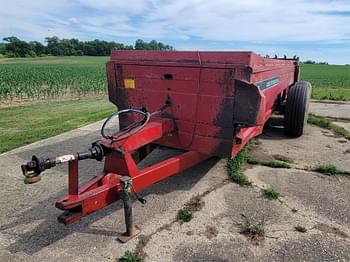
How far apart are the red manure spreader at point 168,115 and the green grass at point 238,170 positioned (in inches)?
22.1

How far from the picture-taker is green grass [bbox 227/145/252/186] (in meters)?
3.88

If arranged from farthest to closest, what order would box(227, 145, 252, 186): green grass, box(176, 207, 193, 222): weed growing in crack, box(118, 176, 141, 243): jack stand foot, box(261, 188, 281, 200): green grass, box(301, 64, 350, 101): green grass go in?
box(301, 64, 350, 101): green grass < box(227, 145, 252, 186): green grass < box(261, 188, 281, 200): green grass < box(176, 207, 193, 222): weed growing in crack < box(118, 176, 141, 243): jack stand foot

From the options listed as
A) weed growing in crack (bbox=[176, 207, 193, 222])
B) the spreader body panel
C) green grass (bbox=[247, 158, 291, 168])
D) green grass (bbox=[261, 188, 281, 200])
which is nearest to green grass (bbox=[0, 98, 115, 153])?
the spreader body panel

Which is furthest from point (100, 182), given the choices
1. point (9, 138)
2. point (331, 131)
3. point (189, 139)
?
point (331, 131)

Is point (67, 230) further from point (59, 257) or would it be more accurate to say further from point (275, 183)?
point (275, 183)

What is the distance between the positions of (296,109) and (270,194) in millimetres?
2715

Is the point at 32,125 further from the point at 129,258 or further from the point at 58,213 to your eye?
the point at 129,258

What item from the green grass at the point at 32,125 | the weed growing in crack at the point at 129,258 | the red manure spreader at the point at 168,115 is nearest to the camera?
the weed growing in crack at the point at 129,258

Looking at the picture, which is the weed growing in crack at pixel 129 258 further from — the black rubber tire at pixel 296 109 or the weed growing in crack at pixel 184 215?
the black rubber tire at pixel 296 109

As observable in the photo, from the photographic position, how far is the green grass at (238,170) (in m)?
3.88

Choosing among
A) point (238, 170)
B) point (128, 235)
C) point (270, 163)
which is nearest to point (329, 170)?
point (270, 163)

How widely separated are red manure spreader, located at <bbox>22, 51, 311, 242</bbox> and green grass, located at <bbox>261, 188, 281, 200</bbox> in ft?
2.07

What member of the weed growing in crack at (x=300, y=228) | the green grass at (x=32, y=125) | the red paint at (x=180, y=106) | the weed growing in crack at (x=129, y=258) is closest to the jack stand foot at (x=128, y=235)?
the weed growing in crack at (x=129, y=258)

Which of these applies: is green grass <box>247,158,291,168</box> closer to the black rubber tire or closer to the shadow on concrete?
the shadow on concrete
